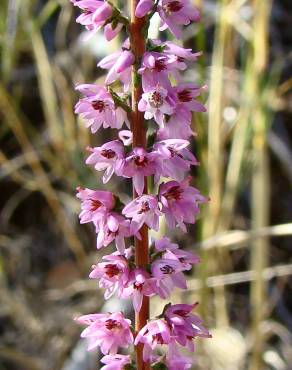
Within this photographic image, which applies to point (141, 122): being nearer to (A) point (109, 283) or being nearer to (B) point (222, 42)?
(A) point (109, 283)

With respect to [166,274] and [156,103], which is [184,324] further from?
[156,103]

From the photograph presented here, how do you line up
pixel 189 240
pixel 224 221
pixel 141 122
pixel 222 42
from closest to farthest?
pixel 141 122 → pixel 222 42 → pixel 224 221 → pixel 189 240

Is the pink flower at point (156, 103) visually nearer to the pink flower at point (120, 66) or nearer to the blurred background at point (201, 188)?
the pink flower at point (120, 66)

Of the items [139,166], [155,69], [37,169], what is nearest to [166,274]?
[139,166]

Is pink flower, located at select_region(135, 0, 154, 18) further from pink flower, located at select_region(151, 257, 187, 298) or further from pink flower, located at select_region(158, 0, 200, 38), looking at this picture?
pink flower, located at select_region(151, 257, 187, 298)

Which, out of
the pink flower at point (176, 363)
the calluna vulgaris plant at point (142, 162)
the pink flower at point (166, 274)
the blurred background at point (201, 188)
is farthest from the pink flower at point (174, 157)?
the blurred background at point (201, 188)

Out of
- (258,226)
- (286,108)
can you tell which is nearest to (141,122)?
(258,226)
